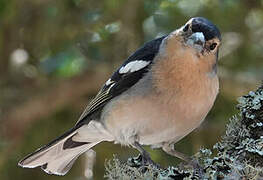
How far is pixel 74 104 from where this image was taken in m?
6.86

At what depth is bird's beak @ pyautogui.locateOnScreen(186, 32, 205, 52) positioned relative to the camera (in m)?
4.17

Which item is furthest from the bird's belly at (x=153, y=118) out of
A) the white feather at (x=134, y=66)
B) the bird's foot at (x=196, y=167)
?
the bird's foot at (x=196, y=167)

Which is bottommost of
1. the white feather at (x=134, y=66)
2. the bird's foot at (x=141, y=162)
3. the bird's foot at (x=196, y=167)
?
the bird's foot at (x=196, y=167)

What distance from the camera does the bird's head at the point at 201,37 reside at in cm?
418

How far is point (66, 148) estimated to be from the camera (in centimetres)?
501

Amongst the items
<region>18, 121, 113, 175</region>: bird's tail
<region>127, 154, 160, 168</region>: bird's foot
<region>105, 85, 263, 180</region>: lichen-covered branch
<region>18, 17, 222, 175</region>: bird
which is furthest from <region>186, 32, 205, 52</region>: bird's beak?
<region>18, 121, 113, 175</region>: bird's tail

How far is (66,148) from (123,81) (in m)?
0.77

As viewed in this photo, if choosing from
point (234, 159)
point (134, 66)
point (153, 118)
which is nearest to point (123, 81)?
point (134, 66)

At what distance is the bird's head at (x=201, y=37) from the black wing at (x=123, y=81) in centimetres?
36

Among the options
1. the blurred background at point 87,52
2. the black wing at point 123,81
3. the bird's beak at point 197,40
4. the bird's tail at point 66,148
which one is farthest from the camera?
the blurred background at point 87,52

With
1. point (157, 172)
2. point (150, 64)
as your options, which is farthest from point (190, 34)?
point (157, 172)

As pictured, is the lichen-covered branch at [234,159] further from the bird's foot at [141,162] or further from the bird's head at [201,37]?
the bird's head at [201,37]

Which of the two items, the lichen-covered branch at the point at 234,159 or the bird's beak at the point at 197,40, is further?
the bird's beak at the point at 197,40

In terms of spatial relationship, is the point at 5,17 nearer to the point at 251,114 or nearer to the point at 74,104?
the point at 74,104
